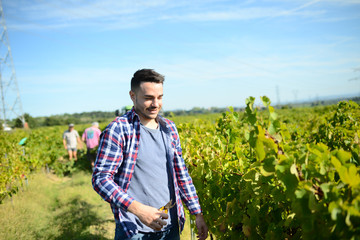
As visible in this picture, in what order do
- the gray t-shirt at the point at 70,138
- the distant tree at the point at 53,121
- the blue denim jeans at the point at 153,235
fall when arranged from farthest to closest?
the distant tree at the point at 53,121 → the gray t-shirt at the point at 70,138 → the blue denim jeans at the point at 153,235

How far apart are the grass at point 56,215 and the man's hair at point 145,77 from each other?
3.38m

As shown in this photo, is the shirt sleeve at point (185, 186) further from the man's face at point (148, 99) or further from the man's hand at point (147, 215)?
the man's hand at point (147, 215)

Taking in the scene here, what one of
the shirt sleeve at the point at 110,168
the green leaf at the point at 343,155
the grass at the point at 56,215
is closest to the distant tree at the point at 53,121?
the grass at the point at 56,215

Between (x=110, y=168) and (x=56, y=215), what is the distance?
506cm

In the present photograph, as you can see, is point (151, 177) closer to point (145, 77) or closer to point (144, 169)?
point (144, 169)

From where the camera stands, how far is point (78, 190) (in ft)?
24.5

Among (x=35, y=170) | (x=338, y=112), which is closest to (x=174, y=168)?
(x=338, y=112)

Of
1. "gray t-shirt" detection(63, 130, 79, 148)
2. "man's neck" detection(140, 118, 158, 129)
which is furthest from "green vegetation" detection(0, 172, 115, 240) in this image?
"man's neck" detection(140, 118, 158, 129)

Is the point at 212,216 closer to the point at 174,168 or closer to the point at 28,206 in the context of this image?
the point at 174,168

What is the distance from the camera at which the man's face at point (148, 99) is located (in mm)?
1834

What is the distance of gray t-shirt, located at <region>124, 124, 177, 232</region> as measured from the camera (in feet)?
5.94

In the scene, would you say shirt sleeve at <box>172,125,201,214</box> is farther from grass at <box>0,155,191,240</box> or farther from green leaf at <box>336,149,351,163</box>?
grass at <box>0,155,191,240</box>

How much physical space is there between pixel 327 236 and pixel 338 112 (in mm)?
3303

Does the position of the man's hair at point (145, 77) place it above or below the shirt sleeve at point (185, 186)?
above
